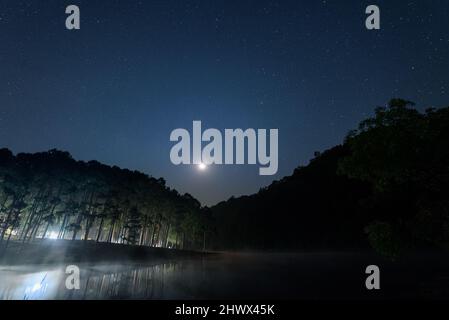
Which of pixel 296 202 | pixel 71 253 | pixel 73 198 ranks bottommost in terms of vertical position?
pixel 71 253

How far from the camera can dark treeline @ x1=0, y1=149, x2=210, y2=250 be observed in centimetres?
6034

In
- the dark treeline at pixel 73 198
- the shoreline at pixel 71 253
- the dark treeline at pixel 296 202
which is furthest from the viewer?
the dark treeline at pixel 73 198

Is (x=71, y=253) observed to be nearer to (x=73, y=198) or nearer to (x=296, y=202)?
(x=73, y=198)

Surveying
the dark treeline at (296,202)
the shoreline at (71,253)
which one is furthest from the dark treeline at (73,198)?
the shoreline at (71,253)

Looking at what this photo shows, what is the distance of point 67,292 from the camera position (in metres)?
20.2

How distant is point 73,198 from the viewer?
76.8m

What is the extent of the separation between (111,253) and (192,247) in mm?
71637

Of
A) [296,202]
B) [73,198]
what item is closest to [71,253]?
[73,198]

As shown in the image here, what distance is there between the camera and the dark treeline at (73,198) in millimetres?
60344

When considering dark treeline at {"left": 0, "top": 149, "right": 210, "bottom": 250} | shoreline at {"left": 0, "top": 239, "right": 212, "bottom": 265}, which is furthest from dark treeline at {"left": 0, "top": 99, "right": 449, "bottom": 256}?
shoreline at {"left": 0, "top": 239, "right": 212, "bottom": 265}

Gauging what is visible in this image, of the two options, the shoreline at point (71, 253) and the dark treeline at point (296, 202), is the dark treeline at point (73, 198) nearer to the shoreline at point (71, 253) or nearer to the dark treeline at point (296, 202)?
the dark treeline at point (296, 202)

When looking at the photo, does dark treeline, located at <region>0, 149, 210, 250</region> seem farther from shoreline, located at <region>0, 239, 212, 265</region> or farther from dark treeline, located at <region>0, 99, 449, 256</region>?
shoreline, located at <region>0, 239, 212, 265</region>
